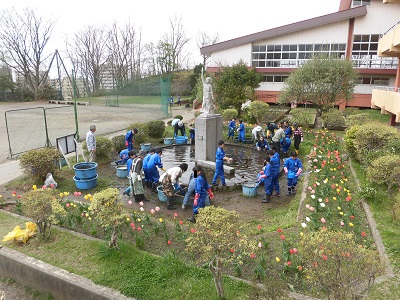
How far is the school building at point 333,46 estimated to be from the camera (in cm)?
2512

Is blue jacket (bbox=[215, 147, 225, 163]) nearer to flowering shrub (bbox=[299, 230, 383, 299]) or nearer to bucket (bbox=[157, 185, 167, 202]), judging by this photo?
bucket (bbox=[157, 185, 167, 202])

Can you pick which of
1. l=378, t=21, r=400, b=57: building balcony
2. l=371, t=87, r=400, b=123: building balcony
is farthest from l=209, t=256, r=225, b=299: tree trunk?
l=378, t=21, r=400, b=57: building balcony

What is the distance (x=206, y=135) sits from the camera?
443 inches

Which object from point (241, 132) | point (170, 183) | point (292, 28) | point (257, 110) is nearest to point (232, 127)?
point (241, 132)

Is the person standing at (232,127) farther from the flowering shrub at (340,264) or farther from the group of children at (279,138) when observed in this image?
the flowering shrub at (340,264)

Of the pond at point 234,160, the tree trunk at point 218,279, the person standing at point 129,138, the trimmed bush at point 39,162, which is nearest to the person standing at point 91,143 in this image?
the trimmed bush at point 39,162

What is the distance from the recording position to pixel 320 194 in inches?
299

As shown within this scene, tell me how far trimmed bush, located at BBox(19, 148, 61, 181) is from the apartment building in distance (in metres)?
22.5

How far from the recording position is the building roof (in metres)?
25.3

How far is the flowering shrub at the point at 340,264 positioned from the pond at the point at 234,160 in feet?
19.3

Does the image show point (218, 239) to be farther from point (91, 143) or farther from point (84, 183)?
point (91, 143)

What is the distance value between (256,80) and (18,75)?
39.6 m

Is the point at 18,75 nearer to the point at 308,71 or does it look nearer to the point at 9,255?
the point at 308,71

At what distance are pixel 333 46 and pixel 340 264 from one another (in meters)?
27.5
